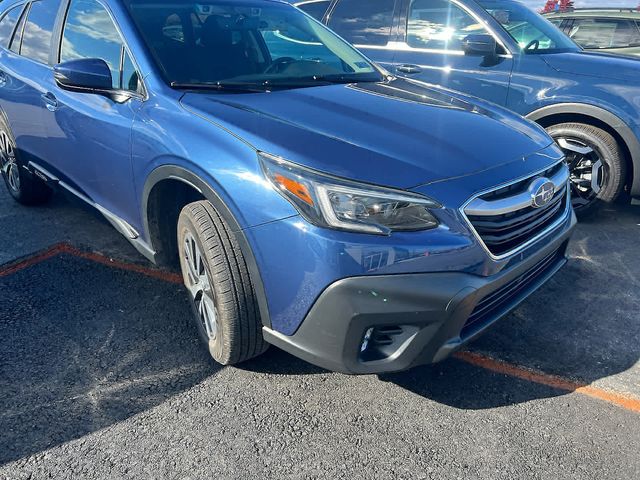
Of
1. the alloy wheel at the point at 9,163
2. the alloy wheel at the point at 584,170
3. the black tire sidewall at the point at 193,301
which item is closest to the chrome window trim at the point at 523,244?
the black tire sidewall at the point at 193,301

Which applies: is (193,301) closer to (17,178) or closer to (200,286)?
(200,286)

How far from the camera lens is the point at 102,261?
354 centimetres

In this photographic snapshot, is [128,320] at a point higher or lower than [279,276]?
lower

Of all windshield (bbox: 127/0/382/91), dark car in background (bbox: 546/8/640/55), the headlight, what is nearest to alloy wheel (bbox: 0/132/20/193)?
windshield (bbox: 127/0/382/91)

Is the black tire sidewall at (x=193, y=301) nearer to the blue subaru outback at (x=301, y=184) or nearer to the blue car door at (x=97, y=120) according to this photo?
the blue subaru outback at (x=301, y=184)

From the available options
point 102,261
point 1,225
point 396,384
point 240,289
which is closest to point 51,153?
point 102,261

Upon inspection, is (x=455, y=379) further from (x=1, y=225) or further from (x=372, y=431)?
(x=1, y=225)

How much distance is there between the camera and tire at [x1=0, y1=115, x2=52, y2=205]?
4.14m

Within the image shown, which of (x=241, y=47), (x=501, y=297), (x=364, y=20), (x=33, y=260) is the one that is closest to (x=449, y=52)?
(x=364, y=20)

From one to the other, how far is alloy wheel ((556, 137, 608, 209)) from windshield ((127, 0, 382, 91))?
198 centimetres

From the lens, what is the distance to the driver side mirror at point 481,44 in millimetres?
4355

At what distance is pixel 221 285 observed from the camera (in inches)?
84.2

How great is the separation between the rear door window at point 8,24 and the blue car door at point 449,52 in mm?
3013

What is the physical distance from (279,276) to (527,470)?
47.2 inches
